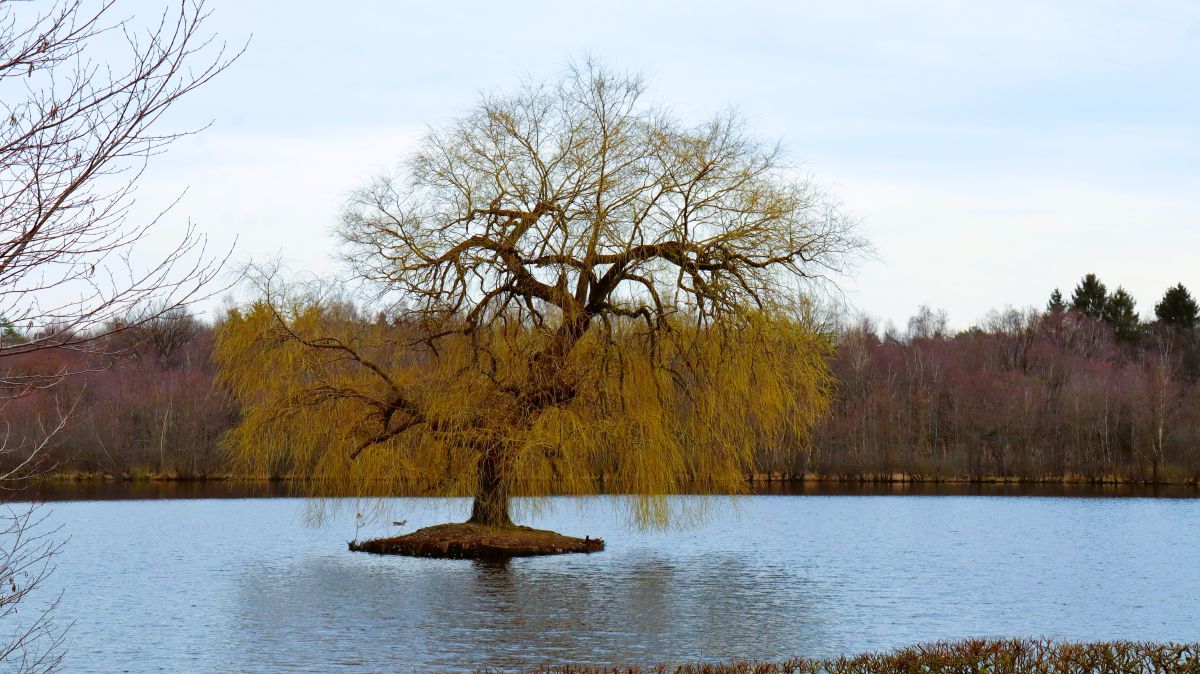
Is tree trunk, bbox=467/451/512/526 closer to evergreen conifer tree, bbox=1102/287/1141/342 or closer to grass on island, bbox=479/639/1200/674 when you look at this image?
grass on island, bbox=479/639/1200/674

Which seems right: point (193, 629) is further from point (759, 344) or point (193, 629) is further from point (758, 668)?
point (759, 344)

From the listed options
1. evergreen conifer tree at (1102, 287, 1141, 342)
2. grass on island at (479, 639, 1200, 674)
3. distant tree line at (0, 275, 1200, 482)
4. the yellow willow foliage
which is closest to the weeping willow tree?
the yellow willow foliage

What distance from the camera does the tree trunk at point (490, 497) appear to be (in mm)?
28922

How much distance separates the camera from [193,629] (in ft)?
62.3

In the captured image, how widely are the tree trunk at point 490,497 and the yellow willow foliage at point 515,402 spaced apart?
41 cm

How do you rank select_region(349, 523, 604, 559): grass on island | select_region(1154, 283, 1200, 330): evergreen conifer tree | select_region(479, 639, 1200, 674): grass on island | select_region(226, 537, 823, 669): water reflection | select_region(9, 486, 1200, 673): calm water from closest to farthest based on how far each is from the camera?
select_region(479, 639, 1200, 674): grass on island
select_region(226, 537, 823, 669): water reflection
select_region(9, 486, 1200, 673): calm water
select_region(349, 523, 604, 559): grass on island
select_region(1154, 283, 1200, 330): evergreen conifer tree

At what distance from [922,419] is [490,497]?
4761 centimetres

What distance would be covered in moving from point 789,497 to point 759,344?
27477mm

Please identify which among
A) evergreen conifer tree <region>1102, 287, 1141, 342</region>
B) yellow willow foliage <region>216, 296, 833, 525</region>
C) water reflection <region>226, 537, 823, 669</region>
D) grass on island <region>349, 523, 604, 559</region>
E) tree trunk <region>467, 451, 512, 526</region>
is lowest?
water reflection <region>226, 537, 823, 669</region>

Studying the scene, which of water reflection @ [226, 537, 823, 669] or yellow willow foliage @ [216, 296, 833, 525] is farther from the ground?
yellow willow foliage @ [216, 296, 833, 525]

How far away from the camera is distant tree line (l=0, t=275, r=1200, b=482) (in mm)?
64062

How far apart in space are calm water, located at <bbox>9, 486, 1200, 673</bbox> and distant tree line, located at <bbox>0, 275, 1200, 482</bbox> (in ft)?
76.0

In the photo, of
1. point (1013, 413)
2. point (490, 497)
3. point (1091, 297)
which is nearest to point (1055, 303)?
point (1091, 297)

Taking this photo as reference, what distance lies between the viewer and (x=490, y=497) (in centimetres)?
2964
